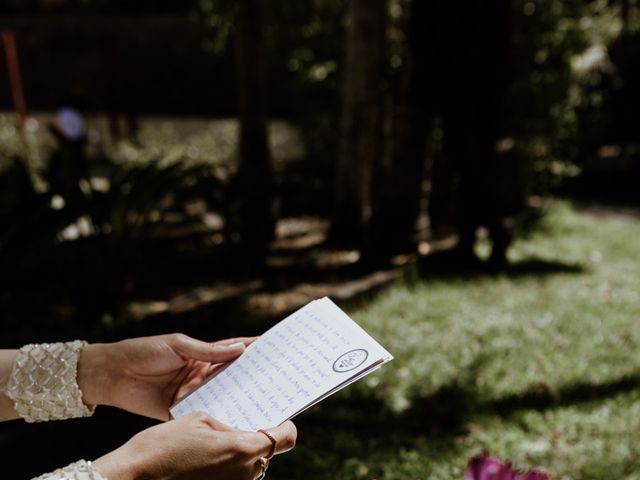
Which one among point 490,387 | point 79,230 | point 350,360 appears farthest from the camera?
point 79,230

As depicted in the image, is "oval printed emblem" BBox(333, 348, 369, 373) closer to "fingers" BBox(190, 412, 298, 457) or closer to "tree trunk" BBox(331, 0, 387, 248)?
"fingers" BBox(190, 412, 298, 457)

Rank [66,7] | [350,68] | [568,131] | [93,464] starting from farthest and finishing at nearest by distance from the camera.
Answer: [66,7]
[568,131]
[350,68]
[93,464]

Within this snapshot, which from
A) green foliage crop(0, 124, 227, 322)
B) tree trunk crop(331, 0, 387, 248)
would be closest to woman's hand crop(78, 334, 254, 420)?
green foliage crop(0, 124, 227, 322)

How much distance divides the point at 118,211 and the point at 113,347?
8.99ft

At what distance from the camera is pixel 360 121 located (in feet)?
19.4

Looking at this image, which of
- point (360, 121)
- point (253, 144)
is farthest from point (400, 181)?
point (253, 144)

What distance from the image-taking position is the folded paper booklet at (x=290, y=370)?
5.06ft

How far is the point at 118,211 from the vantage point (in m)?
4.48

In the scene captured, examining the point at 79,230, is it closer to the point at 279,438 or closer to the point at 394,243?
the point at 394,243

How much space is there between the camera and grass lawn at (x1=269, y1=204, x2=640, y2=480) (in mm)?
2900

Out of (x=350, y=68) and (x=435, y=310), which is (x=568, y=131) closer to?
(x=350, y=68)

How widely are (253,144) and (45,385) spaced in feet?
15.0

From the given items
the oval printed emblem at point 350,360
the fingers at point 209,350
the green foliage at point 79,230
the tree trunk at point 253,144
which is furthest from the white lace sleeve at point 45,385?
the tree trunk at point 253,144

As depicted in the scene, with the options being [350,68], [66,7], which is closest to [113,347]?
[350,68]
